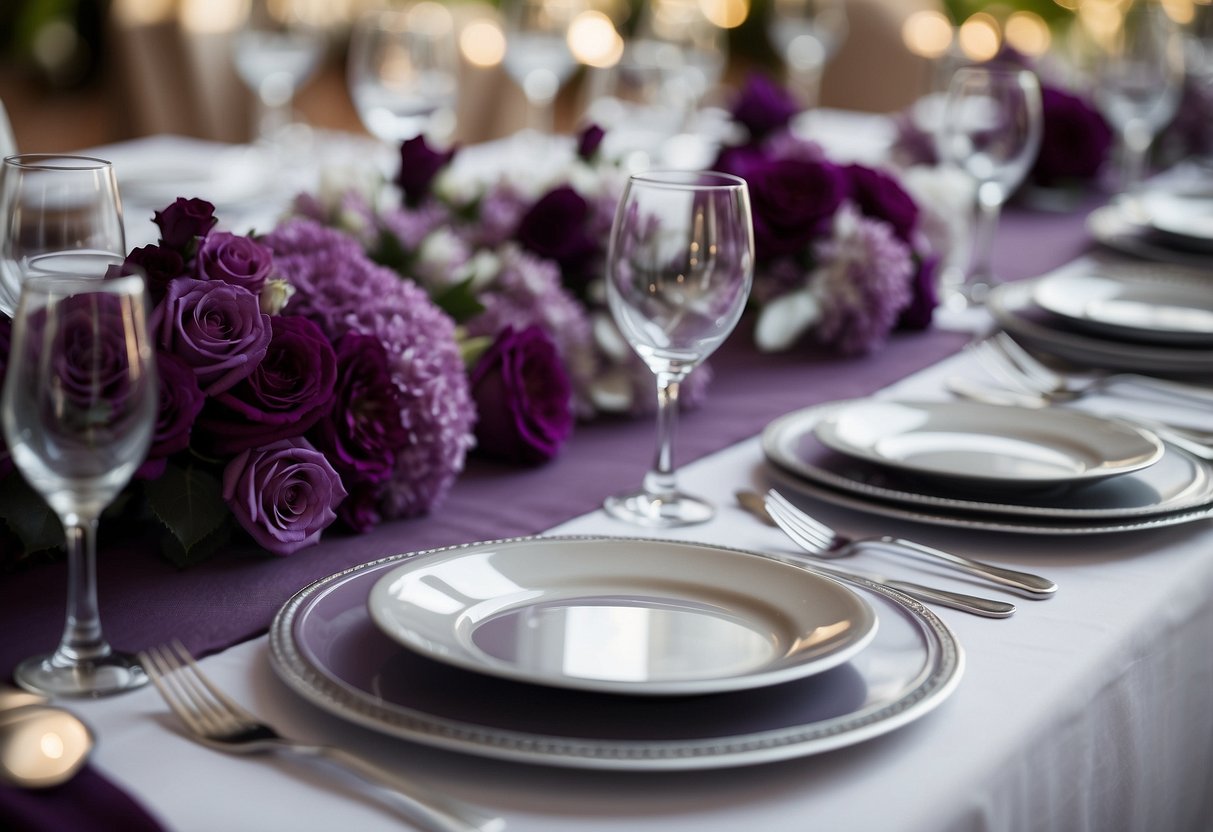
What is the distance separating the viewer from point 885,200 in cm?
159

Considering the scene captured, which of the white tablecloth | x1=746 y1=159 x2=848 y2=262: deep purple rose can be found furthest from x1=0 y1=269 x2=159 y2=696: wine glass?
x1=746 y1=159 x2=848 y2=262: deep purple rose

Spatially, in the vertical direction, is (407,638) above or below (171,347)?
below

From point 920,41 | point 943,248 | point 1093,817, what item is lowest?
point 1093,817

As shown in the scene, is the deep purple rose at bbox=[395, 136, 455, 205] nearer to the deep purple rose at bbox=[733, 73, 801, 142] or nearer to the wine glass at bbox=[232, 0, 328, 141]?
the deep purple rose at bbox=[733, 73, 801, 142]

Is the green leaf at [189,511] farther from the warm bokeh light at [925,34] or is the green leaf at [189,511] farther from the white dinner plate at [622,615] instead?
the warm bokeh light at [925,34]

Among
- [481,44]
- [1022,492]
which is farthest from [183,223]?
[481,44]

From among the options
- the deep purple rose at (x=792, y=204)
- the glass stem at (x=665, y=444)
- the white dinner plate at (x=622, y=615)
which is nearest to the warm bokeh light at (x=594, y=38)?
the deep purple rose at (x=792, y=204)

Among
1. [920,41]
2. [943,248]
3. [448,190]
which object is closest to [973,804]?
[448,190]

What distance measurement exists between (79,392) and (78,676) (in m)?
0.17

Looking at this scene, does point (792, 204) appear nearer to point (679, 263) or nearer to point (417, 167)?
point (417, 167)

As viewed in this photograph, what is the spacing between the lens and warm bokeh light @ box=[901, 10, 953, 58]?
4023 millimetres

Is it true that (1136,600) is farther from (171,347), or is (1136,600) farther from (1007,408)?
(171,347)

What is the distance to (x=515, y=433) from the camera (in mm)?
1129

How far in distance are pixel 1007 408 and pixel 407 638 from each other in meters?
0.70
